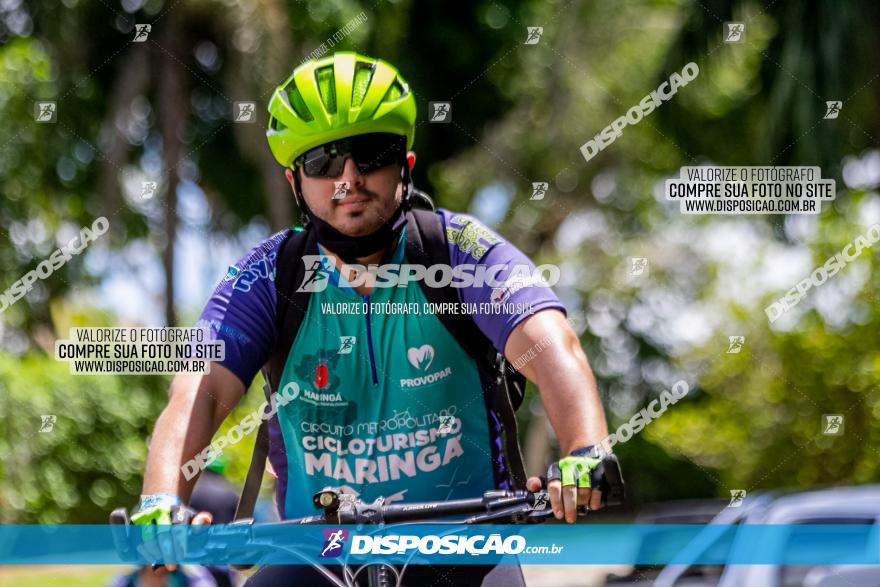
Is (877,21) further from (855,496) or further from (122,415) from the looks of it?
(122,415)

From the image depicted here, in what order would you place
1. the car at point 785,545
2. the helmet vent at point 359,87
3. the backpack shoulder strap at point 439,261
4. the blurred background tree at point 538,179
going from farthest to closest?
1. the blurred background tree at point 538,179
2. the car at point 785,545
3. the helmet vent at point 359,87
4. the backpack shoulder strap at point 439,261

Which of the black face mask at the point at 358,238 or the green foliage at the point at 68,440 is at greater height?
the black face mask at the point at 358,238

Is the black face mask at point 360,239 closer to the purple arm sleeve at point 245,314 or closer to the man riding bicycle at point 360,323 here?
the man riding bicycle at point 360,323

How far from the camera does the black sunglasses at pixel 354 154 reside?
10.6ft

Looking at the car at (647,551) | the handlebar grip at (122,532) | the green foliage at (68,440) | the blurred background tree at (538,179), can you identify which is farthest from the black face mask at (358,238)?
the green foliage at (68,440)

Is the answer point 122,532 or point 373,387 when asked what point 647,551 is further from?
point 122,532

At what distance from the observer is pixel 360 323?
3.29 m

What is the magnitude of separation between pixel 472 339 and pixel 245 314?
63 centimetres

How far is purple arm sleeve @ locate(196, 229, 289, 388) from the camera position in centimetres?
315

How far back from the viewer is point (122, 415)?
11.9 metres

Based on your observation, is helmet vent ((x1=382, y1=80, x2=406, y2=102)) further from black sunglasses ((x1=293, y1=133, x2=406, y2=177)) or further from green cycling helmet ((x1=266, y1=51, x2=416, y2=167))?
black sunglasses ((x1=293, y1=133, x2=406, y2=177))

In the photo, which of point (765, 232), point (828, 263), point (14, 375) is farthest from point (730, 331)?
point (14, 375)

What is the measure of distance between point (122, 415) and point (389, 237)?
9.30 m

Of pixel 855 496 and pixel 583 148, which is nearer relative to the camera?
pixel 855 496
